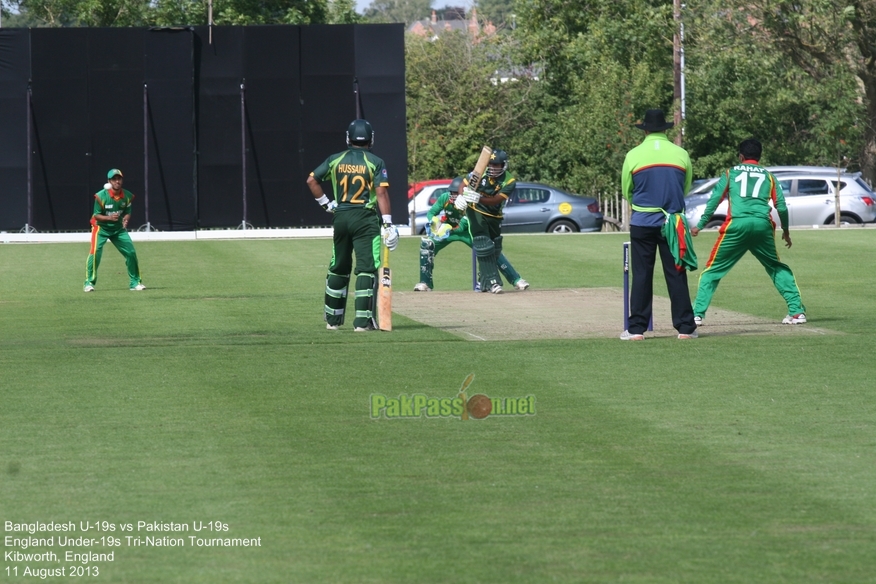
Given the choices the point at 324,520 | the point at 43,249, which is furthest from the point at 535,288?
the point at 43,249

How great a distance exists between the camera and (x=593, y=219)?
34188mm

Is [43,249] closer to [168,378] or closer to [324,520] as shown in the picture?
[168,378]

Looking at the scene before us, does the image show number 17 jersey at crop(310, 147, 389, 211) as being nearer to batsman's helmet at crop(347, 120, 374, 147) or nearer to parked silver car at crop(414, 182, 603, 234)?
batsman's helmet at crop(347, 120, 374, 147)

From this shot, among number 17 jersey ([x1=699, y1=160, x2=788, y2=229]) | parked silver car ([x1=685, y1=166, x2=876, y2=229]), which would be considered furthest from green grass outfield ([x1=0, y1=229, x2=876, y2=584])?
parked silver car ([x1=685, y1=166, x2=876, y2=229])

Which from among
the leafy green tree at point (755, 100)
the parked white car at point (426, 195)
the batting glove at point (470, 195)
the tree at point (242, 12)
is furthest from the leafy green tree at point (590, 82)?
the batting glove at point (470, 195)

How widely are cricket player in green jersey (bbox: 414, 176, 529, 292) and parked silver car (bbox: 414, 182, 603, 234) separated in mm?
15678

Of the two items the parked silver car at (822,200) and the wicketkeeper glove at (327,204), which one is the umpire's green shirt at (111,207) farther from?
the parked silver car at (822,200)

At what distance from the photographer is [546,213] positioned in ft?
111

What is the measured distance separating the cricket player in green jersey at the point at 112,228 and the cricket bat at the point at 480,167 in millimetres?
5337

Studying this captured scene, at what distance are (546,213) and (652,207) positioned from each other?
21.9 m

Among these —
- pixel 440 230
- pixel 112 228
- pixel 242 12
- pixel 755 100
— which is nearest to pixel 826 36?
pixel 755 100

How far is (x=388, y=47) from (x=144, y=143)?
7.06m

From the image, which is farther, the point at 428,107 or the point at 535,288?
the point at 428,107

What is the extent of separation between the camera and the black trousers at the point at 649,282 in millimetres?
12203
